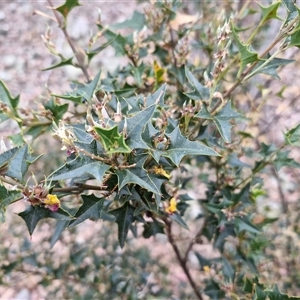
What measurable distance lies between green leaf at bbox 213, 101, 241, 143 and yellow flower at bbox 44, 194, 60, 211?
29 centimetres

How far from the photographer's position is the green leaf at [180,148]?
0.61 metres

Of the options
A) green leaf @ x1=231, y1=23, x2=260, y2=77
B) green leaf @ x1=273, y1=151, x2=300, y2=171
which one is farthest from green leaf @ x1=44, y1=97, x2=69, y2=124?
green leaf @ x1=273, y1=151, x2=300, y2=171

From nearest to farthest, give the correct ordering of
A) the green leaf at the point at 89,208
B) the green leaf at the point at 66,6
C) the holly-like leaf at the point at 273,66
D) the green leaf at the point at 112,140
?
1. the green leaf at the point at 112,140
2. the green leaf at the point at 89,208
3. the holly-like leaf at the point at 273,66
4. the green leaf at the point at 66,6

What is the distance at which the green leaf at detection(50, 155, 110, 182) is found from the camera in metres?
0.57

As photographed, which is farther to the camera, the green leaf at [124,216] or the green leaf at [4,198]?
the green leaf at [124,216]

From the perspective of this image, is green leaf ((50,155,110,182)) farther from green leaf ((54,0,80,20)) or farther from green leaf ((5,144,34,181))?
green leaf ((54,0,80,20))

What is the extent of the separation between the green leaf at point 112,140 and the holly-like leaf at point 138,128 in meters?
0.03

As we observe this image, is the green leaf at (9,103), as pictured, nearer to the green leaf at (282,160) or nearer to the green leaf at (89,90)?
the green leaf at (89,90)

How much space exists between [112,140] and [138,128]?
0.05 metres

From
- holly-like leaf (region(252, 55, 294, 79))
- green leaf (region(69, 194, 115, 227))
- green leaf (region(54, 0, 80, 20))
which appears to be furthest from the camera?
green leaf (region(54, 0, 80, 20))

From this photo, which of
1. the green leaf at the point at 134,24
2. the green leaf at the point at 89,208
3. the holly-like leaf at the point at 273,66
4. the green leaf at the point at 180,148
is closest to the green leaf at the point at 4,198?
the green leaf at the point at 89,208

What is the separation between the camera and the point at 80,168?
0.58 metres

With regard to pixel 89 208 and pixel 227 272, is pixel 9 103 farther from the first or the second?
pixel 227 272

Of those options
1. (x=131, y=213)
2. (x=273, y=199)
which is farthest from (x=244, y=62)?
(x=273, y=199)
